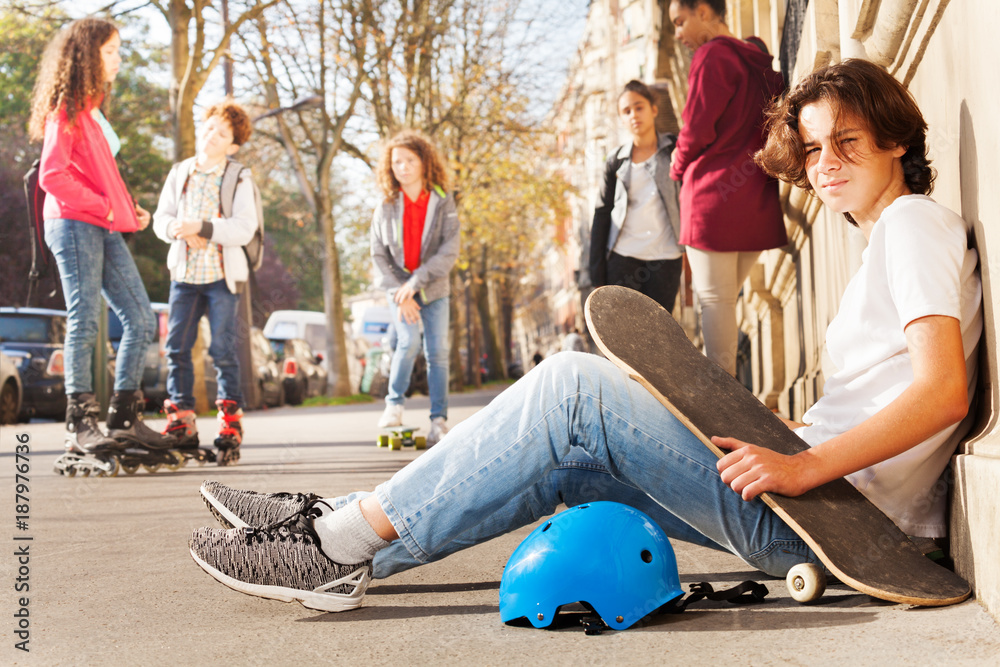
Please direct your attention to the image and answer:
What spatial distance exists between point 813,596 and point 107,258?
16.0 feet

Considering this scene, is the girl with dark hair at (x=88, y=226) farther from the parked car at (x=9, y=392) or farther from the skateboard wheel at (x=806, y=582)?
the parked car at (x=9, y=392)

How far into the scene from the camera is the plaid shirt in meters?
6.28

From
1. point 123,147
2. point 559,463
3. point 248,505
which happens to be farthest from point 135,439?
point 123,147

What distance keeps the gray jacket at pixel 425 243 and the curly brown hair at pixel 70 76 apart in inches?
91.7

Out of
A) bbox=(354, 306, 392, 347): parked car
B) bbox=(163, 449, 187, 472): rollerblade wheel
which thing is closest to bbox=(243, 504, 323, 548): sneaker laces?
bbox=(163, 449, 187, 472): rollerblade wheel

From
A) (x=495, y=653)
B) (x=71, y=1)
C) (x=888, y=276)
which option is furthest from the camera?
(x=71, y=1)

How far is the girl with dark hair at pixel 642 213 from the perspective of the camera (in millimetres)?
6445

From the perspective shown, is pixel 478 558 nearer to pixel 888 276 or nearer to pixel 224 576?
pixel 224 576

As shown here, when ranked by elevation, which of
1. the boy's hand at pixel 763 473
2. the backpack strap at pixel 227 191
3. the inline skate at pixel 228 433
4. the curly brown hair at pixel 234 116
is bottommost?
the inline skate at pixel 228 433

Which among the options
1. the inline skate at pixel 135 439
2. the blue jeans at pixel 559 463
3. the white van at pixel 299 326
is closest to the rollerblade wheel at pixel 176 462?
the inline skate at pixel 135 439

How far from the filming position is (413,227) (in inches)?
297

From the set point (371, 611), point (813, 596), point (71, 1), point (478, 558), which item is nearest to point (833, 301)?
point (478, 558)

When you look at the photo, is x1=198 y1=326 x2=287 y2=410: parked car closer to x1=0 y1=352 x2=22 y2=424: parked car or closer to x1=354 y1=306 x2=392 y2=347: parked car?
x1=0 y1=352 x2=22 y2=424: parked car

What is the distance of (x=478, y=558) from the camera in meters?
3.24
